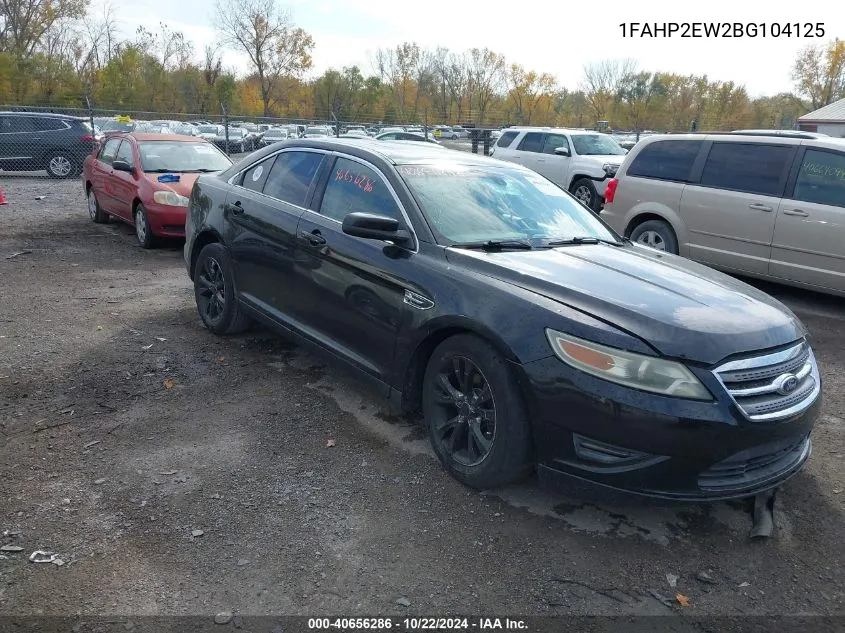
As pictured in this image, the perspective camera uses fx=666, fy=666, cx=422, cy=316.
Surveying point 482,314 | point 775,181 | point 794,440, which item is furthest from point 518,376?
point 775,181

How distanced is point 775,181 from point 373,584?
6.47 metres

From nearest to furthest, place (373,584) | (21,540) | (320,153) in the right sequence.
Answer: (373,584), (21,540), (320,153)

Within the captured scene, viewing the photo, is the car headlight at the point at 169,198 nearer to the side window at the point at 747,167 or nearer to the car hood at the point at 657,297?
the car hood at the point at 657,297

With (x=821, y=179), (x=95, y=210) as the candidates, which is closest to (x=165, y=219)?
(x=95, y=210)

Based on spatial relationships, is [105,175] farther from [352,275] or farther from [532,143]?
[532,143]

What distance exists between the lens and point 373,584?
2.73 metres

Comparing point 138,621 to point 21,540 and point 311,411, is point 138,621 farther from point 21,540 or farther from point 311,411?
point 311,411

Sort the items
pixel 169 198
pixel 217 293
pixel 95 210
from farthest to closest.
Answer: pixel 95 210 < pixel 169 198 < pixel 217 293

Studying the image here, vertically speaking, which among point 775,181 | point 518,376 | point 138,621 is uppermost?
point 775,181

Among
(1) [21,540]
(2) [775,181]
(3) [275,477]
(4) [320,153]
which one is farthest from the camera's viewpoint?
(2) [775,181]

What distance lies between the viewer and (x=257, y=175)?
17.3ft

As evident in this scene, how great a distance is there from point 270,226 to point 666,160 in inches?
218

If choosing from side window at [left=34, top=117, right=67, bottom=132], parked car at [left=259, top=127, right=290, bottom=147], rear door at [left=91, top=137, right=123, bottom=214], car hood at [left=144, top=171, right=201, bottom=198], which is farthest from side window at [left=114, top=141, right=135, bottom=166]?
parked car at [left=259, top=127, right=290, bottom=147]

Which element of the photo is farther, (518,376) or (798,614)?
(518,376)
